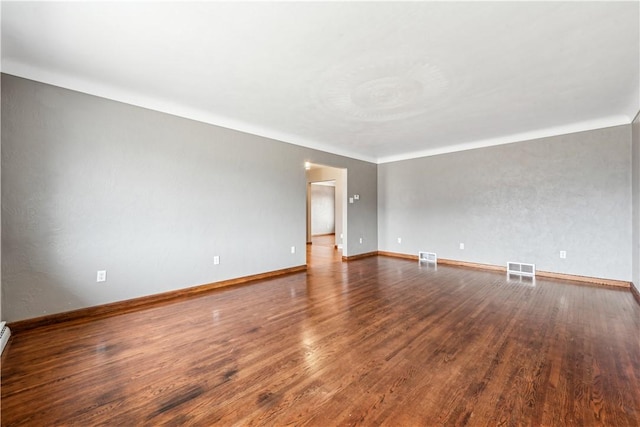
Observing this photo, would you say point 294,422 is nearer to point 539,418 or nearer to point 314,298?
point 539,418

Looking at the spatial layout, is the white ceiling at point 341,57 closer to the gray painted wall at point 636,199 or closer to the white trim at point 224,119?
the white trim at point 224,119

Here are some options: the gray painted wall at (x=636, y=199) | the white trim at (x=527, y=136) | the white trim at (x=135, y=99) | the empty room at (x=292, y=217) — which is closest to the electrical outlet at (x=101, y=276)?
the empty room at (x=292, y=217)

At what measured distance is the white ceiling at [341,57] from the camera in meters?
1.85

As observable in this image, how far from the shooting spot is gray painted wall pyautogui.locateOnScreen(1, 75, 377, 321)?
2.51 m

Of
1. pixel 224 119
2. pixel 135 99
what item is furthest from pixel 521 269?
pixel 135 99

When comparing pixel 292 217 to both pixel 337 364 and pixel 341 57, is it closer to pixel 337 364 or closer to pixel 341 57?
pixel 341 57

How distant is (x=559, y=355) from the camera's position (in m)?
2.02

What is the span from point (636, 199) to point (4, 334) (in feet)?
23.5

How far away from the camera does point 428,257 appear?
5.96 meters

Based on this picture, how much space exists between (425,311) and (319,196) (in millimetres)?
8765

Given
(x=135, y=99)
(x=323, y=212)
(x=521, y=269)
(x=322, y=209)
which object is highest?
(x=135, y=99)

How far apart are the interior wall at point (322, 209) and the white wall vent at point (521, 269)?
714cm

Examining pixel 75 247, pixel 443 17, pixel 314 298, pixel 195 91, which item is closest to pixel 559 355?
pixel 314 298

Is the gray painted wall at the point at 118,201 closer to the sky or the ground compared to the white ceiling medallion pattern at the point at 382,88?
closer to the ground
